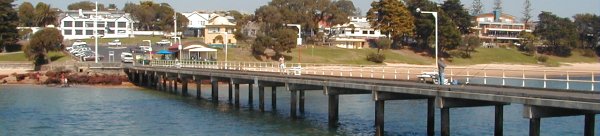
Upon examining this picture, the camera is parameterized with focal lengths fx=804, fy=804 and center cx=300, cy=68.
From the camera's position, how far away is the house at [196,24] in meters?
170

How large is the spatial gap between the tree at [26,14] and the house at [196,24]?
31393 millimetres

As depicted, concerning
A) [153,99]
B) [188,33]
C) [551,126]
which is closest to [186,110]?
[153,99]

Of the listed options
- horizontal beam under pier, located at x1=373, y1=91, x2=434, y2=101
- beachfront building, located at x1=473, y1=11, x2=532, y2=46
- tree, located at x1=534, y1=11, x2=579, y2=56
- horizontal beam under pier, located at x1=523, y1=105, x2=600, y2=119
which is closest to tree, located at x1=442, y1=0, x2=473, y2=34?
tree, located at x1=534, y1=11, x2=579, y2=56

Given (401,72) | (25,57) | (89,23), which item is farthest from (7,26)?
(401,72)

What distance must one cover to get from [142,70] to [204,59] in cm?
789

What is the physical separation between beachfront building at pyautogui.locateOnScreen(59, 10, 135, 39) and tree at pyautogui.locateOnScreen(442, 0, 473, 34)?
5698 centimetres

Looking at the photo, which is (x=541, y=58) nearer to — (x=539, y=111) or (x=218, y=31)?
(x=218, y=31)

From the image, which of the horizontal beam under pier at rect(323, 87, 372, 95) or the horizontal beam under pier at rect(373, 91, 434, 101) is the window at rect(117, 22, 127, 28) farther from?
the horizontal beam under pier at rect(373, 91, 434, 101)

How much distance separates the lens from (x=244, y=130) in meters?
38.2

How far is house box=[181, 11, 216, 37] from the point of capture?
17025 centimetres

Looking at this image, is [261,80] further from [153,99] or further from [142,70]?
[142,70]

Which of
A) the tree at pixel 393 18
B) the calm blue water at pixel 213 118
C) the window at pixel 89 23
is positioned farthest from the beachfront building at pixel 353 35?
the calm blue water at pixel 213 118

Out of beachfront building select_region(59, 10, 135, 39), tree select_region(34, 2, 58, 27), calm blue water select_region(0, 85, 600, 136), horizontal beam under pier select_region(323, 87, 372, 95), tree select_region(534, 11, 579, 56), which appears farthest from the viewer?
tree select_region(34, 2, 58, 27)

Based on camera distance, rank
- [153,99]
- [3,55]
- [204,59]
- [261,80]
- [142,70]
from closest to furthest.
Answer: [261,80] → [153,99] → [142,70] → [204,59] → [3,55]
